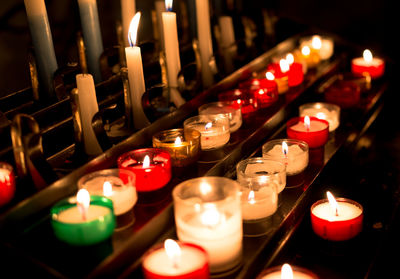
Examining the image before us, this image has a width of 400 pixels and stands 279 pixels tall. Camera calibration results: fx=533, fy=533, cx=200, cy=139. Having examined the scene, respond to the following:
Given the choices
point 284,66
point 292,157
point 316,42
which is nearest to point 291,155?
point 292,157

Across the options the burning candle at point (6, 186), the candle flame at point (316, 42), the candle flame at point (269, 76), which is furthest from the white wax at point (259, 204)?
the candle flame at point (316, 42)

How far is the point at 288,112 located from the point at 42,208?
3.67 feet

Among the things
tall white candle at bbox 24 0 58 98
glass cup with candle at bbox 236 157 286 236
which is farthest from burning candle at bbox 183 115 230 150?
tall white candle at bbox 24 0 58 98

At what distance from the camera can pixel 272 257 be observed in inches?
55.2

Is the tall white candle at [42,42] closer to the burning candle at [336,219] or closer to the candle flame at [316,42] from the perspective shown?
the burning candle at [336,219]

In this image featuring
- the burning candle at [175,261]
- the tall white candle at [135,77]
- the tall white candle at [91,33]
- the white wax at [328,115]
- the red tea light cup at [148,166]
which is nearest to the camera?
the burning candle at [175,261]

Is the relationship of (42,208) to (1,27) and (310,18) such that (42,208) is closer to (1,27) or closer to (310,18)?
(1,27)

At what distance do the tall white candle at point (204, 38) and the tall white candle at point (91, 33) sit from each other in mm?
381

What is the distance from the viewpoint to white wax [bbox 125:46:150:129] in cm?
161

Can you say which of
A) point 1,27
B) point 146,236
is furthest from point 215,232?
point 1,27

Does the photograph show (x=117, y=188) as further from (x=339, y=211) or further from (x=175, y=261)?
(x=339, y=211)

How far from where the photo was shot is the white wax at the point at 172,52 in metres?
1.80

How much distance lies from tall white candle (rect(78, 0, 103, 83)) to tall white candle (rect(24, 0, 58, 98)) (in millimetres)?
181

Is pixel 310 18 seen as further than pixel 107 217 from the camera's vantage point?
Yes
